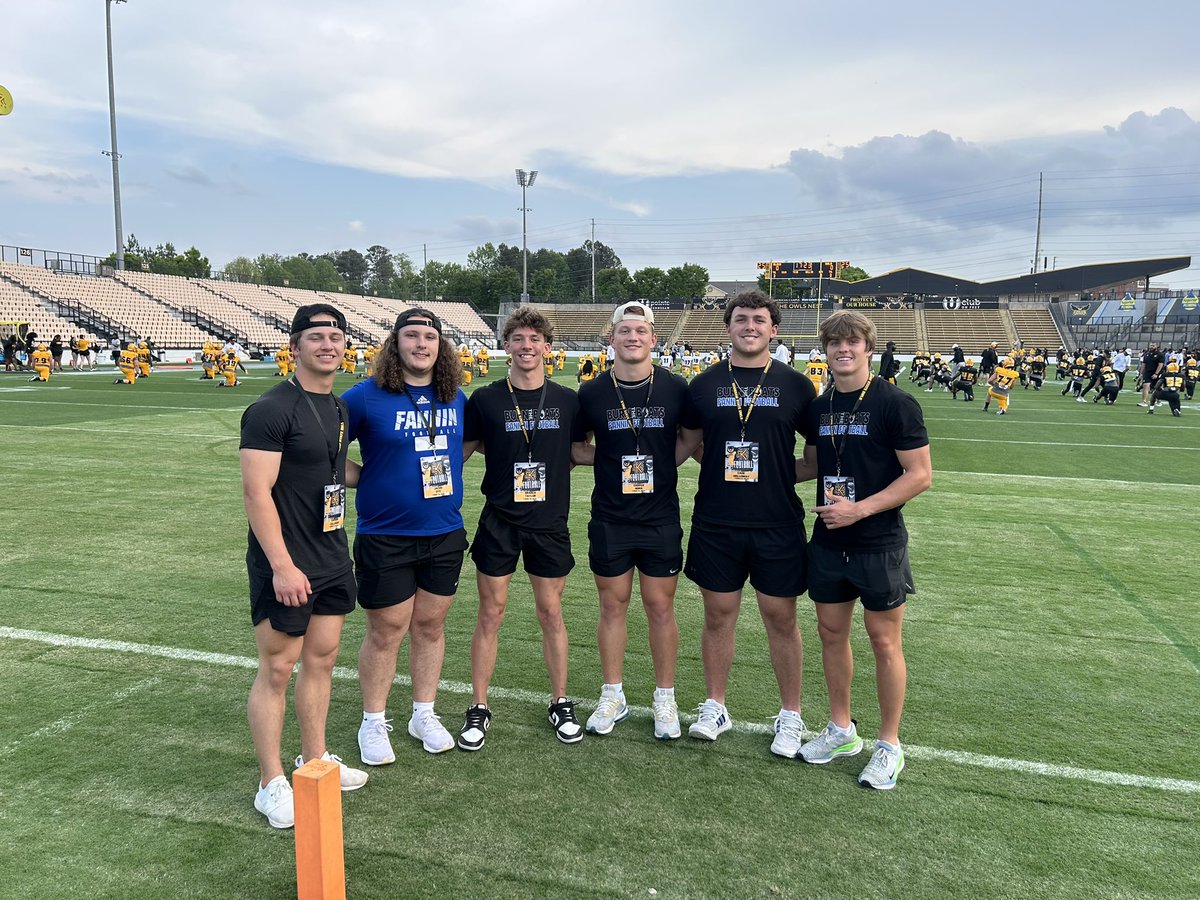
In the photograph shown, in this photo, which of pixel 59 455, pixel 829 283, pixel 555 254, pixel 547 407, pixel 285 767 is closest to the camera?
pixel 285 767

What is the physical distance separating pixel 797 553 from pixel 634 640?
1.60m

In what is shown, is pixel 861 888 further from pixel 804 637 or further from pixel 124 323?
pixel 124 323

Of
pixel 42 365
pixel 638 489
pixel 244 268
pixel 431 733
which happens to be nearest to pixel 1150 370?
pixel 638 489

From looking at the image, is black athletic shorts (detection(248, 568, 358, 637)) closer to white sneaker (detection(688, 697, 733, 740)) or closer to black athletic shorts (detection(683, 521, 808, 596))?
black athletic shorts (detection(683, 521, 808, 596))

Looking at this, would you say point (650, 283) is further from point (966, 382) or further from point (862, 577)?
point (862, 577)

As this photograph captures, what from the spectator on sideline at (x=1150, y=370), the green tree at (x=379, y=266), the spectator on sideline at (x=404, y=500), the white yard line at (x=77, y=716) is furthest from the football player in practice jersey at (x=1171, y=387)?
the green tree at (x=379, y=266)

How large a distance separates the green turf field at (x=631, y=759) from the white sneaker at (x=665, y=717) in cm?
8

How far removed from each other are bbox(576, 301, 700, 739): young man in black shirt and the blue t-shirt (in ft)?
2.36

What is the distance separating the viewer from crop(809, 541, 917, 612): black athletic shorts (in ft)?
10.2

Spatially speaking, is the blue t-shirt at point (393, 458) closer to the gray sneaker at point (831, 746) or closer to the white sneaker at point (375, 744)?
the white sneaker at point (375, 744)

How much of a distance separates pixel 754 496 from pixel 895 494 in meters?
0.57

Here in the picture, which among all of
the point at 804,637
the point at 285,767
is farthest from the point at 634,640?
the point at 285,767

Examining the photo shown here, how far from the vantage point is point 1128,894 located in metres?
2.53

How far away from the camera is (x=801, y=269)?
229 feet
